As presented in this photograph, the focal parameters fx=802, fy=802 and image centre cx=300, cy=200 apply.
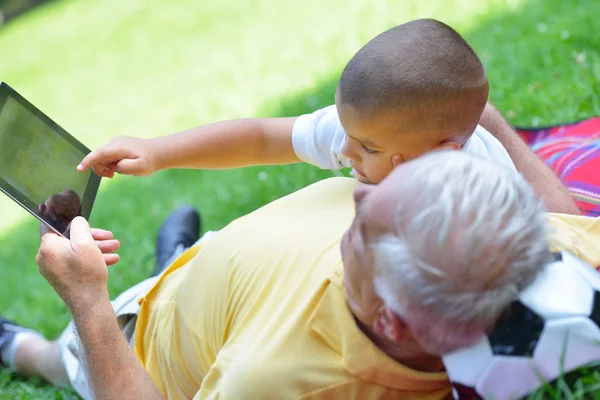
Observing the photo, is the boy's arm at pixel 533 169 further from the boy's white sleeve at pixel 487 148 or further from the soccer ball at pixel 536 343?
the soccer ball at pixel 536 343

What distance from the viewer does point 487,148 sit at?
82.0 inches

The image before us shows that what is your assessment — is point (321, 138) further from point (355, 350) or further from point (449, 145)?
point (355, 350)

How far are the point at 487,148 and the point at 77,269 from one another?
1.08 metres

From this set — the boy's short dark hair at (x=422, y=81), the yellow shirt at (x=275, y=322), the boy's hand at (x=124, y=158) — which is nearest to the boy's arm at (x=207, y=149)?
the boy's hand at (x=124, y=158)

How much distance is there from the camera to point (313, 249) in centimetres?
179

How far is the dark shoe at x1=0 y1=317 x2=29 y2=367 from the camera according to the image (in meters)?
3.06

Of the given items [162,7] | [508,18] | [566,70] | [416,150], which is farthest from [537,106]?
[162,7]

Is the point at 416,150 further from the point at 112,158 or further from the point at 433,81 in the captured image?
the point at 112,158

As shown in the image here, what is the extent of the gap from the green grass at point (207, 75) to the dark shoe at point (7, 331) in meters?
0.13

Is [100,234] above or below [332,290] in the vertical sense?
above

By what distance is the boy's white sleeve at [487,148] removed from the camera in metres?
2.01

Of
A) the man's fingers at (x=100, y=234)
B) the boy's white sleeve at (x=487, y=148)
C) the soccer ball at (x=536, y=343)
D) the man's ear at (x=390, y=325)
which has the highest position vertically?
the man's fingers at (x=100, y=234)

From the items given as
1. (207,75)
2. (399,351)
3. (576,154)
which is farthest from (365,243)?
(207,75)

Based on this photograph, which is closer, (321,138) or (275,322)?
(275,322)
